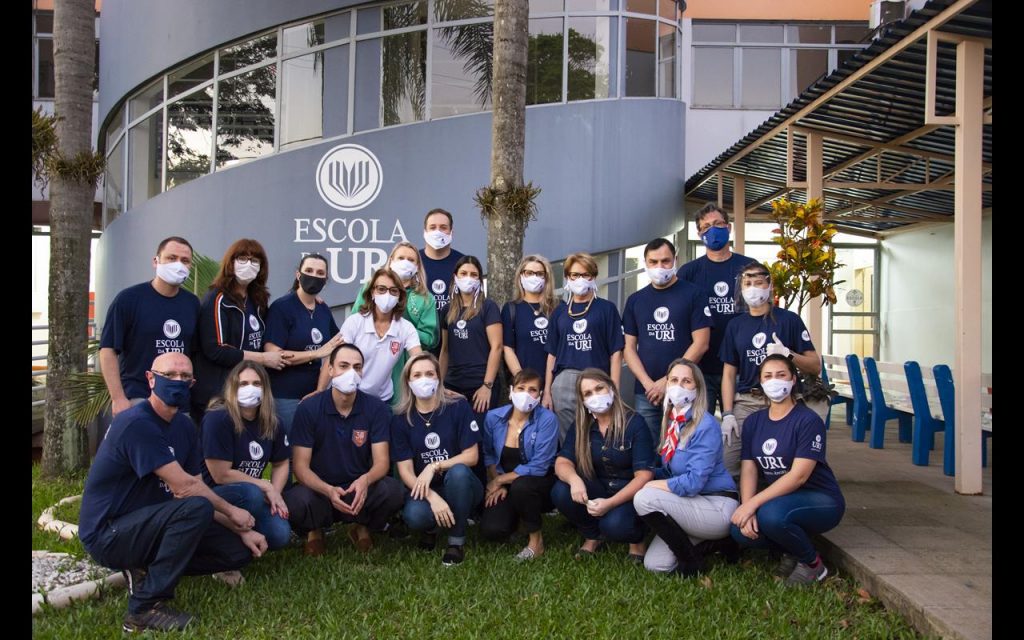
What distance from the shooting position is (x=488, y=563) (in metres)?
5.66

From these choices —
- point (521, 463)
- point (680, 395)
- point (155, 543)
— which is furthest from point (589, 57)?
point (155, 543)

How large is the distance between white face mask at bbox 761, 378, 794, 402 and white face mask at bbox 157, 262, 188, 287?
355 centimetres

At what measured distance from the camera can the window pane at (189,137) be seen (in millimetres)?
14562

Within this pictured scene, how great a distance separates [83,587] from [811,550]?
13.2 ft

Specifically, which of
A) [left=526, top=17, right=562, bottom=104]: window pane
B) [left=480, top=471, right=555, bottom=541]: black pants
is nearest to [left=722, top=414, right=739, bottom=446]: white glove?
[left=480, top=471, right=555, bottom=541]: black pants

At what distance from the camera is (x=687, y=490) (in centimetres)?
541

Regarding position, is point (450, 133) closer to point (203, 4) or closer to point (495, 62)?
point (203, 4)

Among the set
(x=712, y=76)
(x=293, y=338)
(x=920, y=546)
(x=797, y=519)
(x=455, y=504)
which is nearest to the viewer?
(x=797, y=519)

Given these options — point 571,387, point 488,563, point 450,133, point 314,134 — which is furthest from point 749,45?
point 488,563

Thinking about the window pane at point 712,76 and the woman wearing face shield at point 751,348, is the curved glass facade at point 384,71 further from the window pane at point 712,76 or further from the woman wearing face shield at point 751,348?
the woman wearing face shield at point 751,348

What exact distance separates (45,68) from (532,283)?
742 inches

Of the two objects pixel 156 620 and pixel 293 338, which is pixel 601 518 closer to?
pixel 293 338

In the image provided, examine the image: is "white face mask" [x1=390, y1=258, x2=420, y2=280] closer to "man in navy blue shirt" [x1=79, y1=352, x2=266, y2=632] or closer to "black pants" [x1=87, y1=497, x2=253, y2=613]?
"man in navy blue shirt" [x1=79, y1=352, x2=266, y2=632]

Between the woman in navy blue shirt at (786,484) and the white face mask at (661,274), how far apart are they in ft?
3.66
